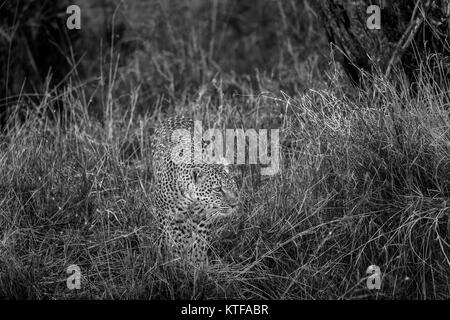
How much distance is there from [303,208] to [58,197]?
5.05ft

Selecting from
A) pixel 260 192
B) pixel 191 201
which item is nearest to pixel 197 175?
pixel 191 201

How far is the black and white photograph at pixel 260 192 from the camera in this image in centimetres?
413

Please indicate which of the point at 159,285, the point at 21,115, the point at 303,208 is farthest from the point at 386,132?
the point at 21,115

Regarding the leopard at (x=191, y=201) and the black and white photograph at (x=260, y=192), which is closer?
the black and white photograph at (x=260, y=192)

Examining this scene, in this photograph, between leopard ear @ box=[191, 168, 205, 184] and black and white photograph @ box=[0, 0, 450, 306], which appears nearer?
Answer: black and white photograph @ box=[0, 0, 450, 306]

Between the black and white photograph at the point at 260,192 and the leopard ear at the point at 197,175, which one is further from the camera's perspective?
the leopard ear at the point at 197,175

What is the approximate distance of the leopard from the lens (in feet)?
14.4

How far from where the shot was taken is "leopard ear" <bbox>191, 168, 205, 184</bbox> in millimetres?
4426

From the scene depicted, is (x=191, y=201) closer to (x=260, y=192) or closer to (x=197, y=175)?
(x=197, y=175)

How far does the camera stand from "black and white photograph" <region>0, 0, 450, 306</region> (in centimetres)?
413

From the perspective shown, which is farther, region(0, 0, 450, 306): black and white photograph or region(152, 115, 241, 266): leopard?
region(152, 115, 241, 266): leopard

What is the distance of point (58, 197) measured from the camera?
4875 millimetres

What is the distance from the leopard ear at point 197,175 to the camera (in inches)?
Result: 174

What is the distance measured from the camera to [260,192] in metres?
4.65
